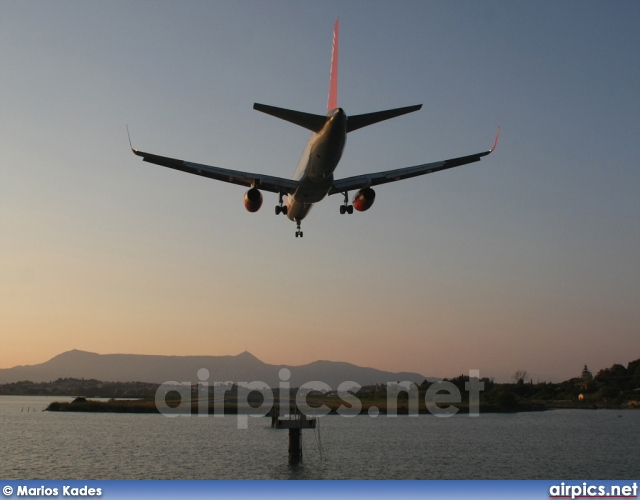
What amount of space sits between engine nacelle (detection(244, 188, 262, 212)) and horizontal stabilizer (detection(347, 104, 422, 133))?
6.99 meters

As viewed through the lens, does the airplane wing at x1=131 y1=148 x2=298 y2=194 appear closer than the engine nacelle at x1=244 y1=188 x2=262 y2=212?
Yes

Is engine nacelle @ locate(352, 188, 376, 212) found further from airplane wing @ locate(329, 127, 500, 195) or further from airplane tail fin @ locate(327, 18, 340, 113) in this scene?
airplane tail fin @ locate(327, 18, 340, 113)

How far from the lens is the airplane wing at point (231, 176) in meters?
34.0

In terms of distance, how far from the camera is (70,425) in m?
113

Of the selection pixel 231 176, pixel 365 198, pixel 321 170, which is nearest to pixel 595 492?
pixel 365 198

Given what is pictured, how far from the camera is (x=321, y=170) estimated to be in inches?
1284

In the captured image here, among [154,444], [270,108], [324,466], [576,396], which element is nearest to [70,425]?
[154,444]

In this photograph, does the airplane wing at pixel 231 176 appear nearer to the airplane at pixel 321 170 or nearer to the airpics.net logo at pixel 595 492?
the airplane at pixel 321 170

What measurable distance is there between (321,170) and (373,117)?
14.0 feet

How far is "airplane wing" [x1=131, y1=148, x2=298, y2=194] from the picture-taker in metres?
34.0

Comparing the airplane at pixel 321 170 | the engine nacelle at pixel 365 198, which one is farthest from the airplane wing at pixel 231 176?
the engine nacelle at pixel 365 198

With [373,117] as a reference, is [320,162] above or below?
below

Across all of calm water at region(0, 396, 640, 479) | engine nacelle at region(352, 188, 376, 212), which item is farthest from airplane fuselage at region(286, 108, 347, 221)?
calm water at region(0, 396, 640, 479)

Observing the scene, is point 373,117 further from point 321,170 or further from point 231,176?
point 231,176
